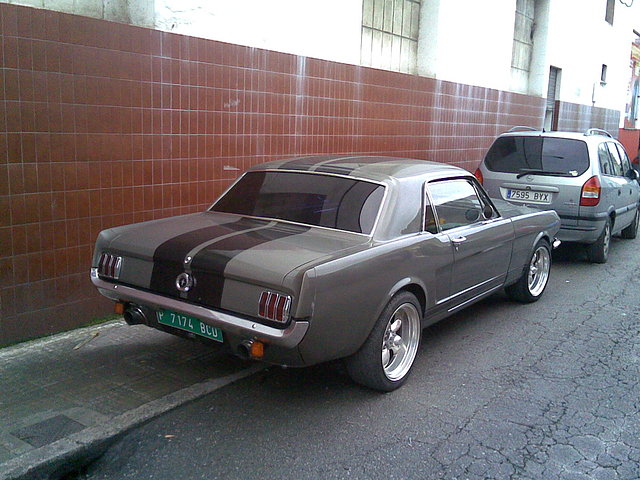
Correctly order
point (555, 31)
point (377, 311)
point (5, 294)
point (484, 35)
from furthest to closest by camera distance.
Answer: point (555, 31) < point (484, 35) < point (5, 294) < point (377, 311)

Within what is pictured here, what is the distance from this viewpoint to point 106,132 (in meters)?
5.88

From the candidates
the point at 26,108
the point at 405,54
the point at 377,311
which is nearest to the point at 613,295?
the point at 377,311

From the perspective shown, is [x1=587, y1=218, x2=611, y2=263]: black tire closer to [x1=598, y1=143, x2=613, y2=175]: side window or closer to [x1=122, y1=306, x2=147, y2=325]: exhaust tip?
[x1=598, y1=143, x2=613, y2=175]: side window

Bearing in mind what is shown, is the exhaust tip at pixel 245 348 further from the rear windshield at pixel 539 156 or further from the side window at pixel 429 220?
the rear windshield at pixel 539 156

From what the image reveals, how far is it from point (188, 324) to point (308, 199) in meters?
1.41

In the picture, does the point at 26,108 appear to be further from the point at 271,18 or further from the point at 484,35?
the point at 484,35

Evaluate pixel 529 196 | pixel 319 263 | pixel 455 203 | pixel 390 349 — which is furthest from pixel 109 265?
pixel 529 196

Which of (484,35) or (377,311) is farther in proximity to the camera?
(484,35)

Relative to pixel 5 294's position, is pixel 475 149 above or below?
above

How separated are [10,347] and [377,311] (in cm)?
309

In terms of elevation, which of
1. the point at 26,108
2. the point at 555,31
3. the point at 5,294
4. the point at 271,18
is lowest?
the point at 5,294

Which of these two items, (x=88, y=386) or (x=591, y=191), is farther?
(x=591, y=191)

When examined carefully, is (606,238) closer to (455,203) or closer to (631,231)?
(631,231)

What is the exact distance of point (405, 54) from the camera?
447 inches
